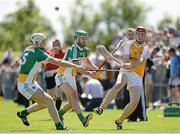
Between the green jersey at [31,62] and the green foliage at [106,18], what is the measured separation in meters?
86.3

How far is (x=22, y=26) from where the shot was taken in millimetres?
101562

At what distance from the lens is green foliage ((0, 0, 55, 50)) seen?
3917 inches

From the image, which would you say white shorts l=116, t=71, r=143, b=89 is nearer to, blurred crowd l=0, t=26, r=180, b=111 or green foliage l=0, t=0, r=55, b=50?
blurred crowd l=0, t=26, r=180, b=111

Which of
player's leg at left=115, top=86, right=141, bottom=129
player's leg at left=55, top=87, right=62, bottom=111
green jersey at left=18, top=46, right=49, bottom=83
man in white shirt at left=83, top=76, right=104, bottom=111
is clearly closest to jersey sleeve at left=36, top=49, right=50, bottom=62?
green jersey at left=18, top=46, right=49, bottom=83

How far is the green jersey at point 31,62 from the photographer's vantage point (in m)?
20.4

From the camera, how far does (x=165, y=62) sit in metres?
34.2

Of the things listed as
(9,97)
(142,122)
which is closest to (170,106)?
(142,122)

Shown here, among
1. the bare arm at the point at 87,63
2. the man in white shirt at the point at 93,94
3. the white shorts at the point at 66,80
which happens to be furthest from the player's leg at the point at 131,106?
the man in white shirt at the point at 93,94

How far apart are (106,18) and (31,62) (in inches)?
3967

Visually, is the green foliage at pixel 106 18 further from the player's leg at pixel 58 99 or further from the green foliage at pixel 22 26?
the player's leg at pixel 58 99

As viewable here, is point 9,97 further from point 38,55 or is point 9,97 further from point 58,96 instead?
point 38,55

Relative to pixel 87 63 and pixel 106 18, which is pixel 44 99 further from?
pixel 106 18

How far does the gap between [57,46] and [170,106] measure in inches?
148

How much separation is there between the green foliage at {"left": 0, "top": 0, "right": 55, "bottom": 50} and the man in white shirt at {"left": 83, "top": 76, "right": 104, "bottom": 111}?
2569 inches
